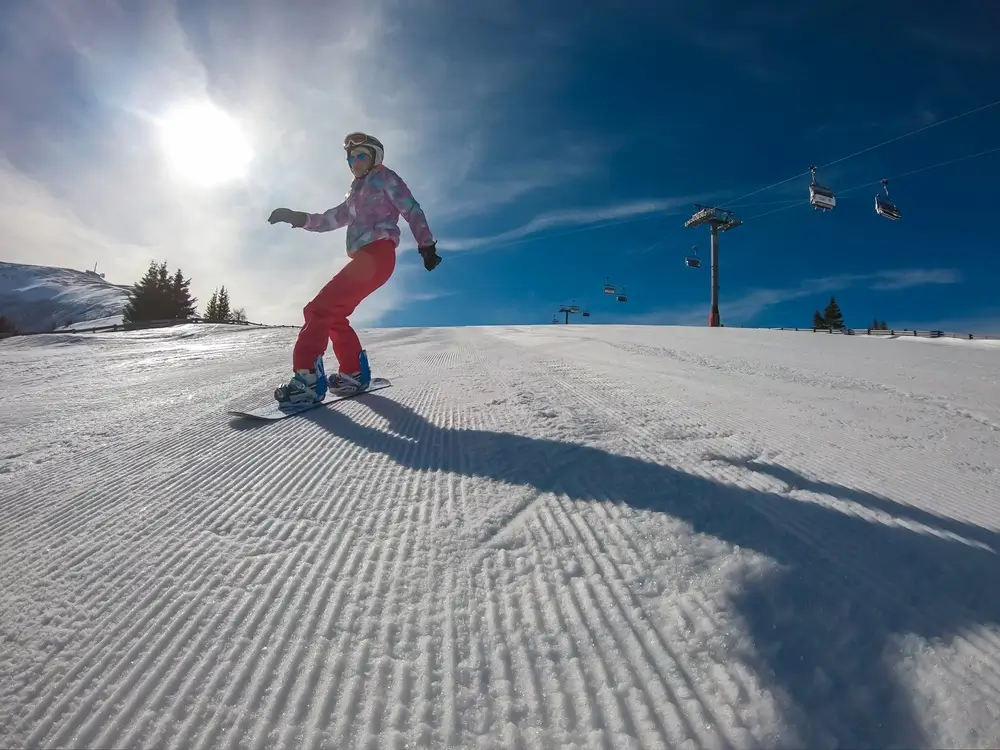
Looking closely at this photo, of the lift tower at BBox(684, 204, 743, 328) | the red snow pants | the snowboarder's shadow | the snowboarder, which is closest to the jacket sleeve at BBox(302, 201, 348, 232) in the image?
the snowboarder

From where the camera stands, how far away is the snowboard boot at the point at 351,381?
3.14 meters

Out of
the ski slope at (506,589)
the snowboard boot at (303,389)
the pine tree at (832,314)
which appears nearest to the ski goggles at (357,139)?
the snowboard boot at (303,389)

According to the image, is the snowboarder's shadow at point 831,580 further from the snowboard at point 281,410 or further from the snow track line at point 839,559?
the snowboard at point 281,410

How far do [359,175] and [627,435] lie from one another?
2.76m

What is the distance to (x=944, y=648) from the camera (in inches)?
27.0

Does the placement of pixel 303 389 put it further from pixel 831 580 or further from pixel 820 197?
pixel 820 197

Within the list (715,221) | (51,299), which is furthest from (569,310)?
(51,299)

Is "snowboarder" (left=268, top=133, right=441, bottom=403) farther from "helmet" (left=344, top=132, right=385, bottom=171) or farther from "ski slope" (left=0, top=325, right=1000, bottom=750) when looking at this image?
"ski slope" (left=0, top=325, right=1000, bottom=750)

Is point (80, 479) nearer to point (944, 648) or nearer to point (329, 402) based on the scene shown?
point (329, 402)

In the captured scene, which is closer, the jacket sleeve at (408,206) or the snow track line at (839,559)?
the snow track line at (839,559)

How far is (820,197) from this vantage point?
19812 mm

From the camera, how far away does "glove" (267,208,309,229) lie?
3.42 metres

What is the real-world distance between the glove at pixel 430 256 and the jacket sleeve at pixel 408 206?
26mm

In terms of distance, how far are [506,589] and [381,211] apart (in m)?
2.94
